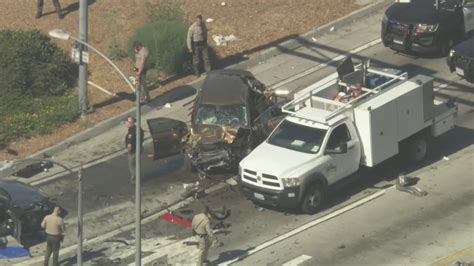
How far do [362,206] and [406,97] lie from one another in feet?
9.87

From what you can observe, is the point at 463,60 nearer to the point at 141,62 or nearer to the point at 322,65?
the point at 322,65

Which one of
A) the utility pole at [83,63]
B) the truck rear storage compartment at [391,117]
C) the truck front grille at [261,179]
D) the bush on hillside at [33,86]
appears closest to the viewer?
the truck front grille at [261,179]

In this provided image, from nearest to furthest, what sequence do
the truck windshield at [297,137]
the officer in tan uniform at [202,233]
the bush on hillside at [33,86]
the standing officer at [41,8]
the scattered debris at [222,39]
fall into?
the officer in tan uniform at [202,233] → the truck windshield at [297,137] → the bush on hillside at [33,86] → the scattered debris at [222,39] → the standing officer at [41,8]

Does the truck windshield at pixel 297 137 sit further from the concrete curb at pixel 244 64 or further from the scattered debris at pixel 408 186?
the concrete curb at pixel 244 64

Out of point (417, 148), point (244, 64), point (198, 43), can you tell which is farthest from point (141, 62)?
point (417, 148)

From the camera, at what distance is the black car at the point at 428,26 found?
31.5 meters

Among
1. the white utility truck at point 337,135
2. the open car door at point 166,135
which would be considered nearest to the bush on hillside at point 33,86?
the open car door at point 166,135

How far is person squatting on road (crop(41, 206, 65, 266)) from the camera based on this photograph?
822 inches

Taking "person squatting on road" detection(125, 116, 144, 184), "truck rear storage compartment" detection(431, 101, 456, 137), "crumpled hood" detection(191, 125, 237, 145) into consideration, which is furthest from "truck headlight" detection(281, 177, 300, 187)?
"truck rear storage compartment" detection(431, 101, 456, 137)

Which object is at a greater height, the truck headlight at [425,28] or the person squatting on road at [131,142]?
the truck headlight at [425,28]

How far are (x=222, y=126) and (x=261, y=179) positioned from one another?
2.83 m

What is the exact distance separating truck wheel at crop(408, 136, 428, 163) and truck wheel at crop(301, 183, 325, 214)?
3.23 m

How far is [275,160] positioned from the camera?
22.9m

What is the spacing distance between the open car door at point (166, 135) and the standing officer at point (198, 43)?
5.23 meters
